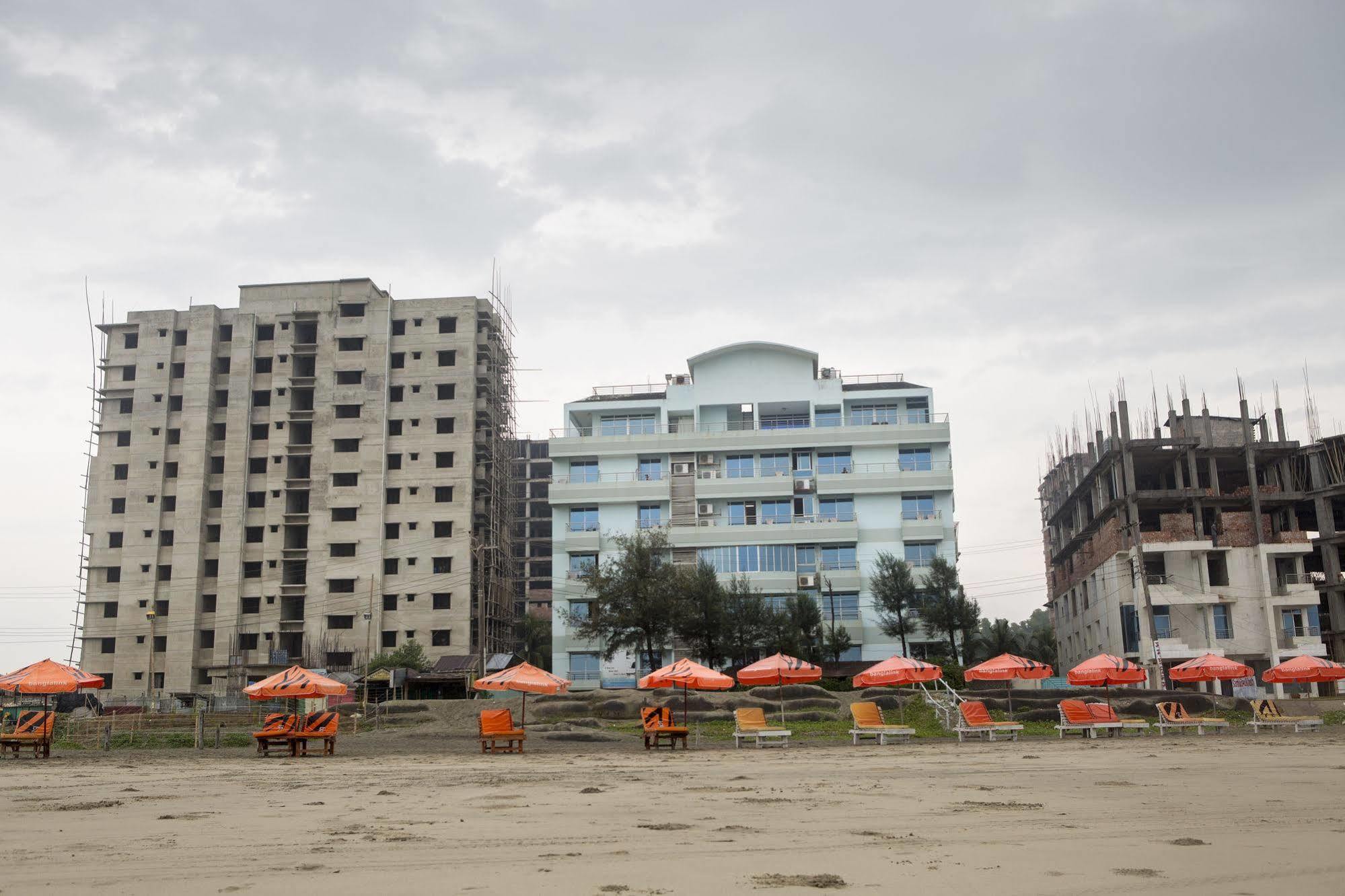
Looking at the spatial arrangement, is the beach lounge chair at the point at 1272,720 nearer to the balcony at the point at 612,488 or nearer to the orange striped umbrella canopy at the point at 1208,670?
the orange striped umbrella canopy at the point at 1208,670

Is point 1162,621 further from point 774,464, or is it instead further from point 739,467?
point 739,467

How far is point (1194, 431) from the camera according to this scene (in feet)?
234

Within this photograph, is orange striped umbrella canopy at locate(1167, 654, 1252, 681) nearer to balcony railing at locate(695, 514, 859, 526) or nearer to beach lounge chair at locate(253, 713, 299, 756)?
beach lounge chair at locate(253, 713, 299, 756)

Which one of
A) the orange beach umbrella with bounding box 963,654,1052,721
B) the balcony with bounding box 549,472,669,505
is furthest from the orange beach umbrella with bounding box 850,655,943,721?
the balcony with bounding box 549,472,669,505

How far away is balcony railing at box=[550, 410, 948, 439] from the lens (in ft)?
251

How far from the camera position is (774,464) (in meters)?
75.1

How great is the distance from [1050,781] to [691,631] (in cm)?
4526

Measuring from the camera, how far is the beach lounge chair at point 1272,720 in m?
32.8

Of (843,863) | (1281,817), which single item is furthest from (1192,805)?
(843,863)

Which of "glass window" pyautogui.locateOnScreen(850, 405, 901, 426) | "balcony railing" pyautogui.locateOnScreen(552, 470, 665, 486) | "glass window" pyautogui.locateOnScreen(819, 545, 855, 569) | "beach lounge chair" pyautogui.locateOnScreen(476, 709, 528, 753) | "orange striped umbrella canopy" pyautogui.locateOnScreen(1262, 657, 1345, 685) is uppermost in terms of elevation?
"glass window" pyautogui.locateOnScreen(850, 405, 901, 426)

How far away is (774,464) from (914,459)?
369 inches

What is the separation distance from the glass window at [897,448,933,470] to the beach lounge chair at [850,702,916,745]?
43871 millimetres

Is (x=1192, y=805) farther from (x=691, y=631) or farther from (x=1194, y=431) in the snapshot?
(x=1194, y=431)

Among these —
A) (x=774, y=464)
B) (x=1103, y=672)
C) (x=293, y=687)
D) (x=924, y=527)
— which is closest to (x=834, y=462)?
(x=774, y=464)
